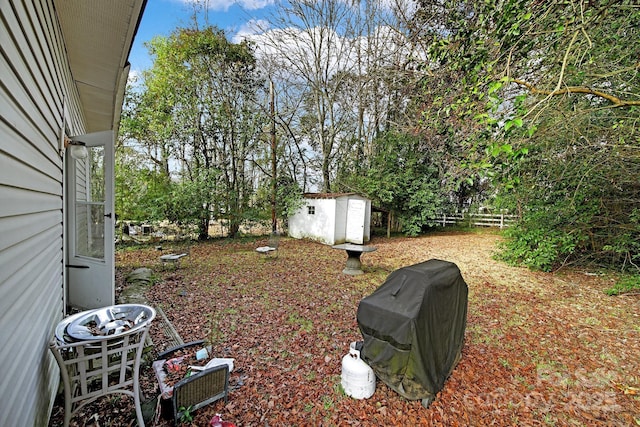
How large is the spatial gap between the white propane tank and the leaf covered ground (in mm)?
80

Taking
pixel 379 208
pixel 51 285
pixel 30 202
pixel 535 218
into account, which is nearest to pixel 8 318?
pixel 30 202

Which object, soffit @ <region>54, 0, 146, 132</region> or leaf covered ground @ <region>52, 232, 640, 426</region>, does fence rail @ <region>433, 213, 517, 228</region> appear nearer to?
leaf covered ground @ <region>52, 232, 640, 426</region>

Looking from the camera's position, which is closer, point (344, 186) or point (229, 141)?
point (229, 141)

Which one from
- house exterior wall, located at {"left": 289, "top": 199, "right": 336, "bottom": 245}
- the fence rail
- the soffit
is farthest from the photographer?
the fence rail

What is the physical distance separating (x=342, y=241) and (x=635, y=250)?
8202mm

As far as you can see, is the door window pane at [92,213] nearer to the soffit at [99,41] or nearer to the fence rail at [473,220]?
the soffit at [99,41]

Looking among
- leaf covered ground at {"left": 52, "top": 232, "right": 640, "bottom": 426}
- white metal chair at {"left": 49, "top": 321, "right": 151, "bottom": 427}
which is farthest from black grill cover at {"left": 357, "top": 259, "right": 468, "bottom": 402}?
white metal chair at {"left": 49, "top": 321, "right": 151, "bottom": 427}

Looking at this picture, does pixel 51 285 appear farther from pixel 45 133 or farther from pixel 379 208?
pixel 379 208

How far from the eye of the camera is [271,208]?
12148 mm

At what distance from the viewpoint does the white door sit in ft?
10.3

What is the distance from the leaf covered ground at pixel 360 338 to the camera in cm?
257

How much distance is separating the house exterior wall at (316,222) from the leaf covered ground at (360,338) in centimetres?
385

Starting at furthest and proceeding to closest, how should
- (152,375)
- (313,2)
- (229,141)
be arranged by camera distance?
(313,2) → (229,141) → (152,375)

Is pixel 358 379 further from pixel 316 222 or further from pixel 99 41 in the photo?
pixel 316 222
